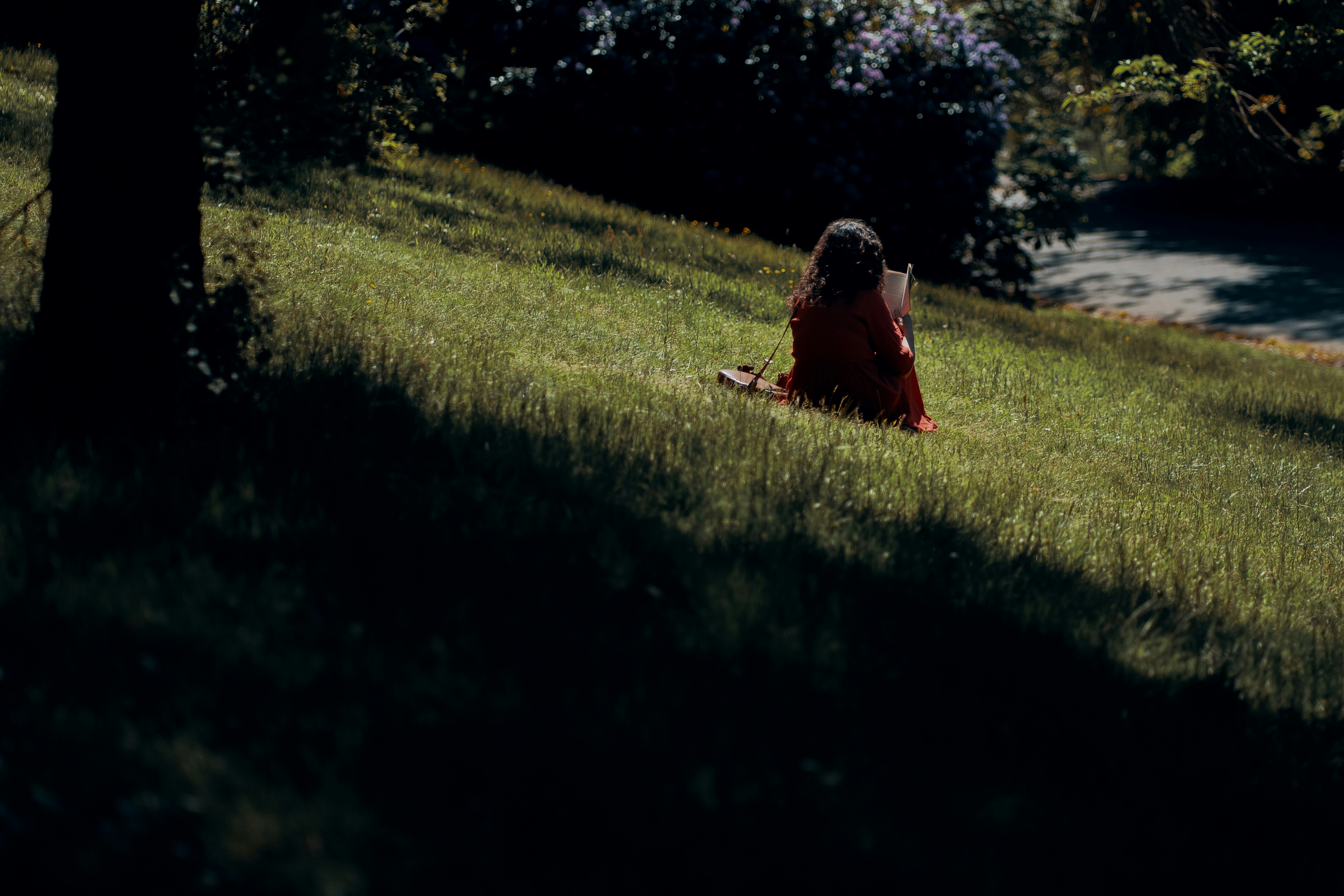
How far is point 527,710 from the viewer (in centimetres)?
280

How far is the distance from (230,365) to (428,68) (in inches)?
93.9

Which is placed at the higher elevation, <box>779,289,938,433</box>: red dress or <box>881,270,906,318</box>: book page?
<box>881,270,906,318</box>: book page

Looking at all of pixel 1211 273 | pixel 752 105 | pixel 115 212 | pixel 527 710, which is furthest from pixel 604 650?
pixel 1211 273

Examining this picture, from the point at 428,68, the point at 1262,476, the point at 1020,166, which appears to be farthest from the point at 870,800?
the point at 1020,166

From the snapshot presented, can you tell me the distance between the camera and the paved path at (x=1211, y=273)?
16.7 m

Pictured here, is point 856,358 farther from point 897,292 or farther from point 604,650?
point 604,650

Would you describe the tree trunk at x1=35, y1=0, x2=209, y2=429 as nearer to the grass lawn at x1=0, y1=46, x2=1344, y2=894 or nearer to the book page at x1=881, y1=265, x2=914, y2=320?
the grass lawn at x1=0, y1=46, x2=1344, y2=894

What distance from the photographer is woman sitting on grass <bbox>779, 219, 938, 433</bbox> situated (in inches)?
259

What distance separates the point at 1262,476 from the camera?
7.50m

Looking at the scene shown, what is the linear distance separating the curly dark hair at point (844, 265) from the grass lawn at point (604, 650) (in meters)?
1.00

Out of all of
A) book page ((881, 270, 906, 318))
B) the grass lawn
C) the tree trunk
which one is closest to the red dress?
book page ((881, 270, 906, 318))

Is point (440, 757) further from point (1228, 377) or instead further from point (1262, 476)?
point (1228, 377)

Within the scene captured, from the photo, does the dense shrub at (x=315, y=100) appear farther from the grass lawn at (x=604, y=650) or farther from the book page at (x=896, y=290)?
the book page at (x=896, y=290)

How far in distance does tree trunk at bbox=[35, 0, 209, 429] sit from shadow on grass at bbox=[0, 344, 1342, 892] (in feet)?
0.76
